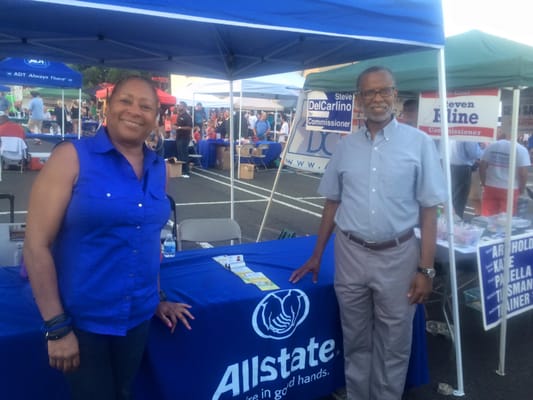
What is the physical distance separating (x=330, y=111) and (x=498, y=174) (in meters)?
2.28

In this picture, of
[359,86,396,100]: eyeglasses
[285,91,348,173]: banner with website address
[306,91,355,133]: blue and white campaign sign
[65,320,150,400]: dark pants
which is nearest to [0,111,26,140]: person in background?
[285,91,348,173]: banner with website address

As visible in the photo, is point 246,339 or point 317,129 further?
point 317,129

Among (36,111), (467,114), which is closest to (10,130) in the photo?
(36,111)

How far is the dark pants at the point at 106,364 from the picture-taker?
1540 millimetres

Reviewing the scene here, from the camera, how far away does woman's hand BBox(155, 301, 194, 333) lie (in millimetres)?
2053

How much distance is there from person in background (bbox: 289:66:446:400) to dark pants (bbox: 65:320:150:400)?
1143mm

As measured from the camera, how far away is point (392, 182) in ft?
7.38

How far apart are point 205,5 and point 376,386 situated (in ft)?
6.87

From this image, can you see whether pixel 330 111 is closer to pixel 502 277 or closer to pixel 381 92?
pixel 502 277

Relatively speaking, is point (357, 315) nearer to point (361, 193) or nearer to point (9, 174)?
point (361, 193)

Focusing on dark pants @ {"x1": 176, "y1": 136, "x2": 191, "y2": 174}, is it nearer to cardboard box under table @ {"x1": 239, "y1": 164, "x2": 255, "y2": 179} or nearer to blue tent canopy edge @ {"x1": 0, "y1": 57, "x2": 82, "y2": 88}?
cardboard box under table @ {"x1": 239, "y1": 164, "x2": 255, "y2": 179}

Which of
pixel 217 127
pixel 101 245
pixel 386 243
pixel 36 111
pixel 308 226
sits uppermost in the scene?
pixel 36 111

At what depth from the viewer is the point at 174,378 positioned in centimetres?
216

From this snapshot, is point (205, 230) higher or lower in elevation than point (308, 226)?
higher
